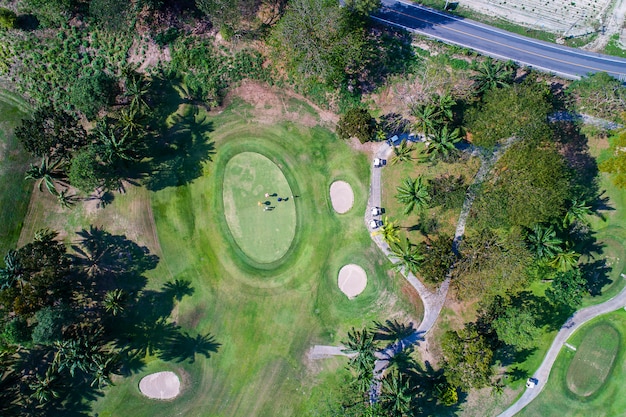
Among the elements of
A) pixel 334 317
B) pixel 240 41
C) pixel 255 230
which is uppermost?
pixel 240 41

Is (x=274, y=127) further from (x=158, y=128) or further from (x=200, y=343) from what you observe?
(x=200, y=343)

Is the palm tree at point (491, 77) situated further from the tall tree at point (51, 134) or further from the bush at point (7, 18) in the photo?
the bush at point (7, 18)

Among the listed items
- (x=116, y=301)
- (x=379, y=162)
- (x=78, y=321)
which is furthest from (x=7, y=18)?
(x=379, y=162)

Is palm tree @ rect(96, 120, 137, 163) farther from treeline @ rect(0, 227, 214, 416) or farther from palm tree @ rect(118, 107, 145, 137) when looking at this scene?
treeline @ rect(0, 227, 214, 416)

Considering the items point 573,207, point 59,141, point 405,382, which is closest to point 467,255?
point 573,207

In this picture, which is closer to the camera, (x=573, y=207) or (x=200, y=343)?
(x=573, y=207)

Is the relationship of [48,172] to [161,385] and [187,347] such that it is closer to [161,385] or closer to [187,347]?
[187,347]
